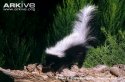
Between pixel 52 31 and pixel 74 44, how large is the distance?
46 centimetres

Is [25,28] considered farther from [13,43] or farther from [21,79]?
[21,79]

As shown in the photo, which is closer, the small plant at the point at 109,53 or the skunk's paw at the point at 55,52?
the skunk's paw at the point at 55,52

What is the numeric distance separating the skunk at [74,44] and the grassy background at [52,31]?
133 millimetres

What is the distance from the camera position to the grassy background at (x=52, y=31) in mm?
4434

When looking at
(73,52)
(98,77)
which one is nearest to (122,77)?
(98,77)

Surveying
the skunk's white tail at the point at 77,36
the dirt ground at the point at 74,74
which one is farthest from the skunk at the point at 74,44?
the dirt ground at the point at 74,74

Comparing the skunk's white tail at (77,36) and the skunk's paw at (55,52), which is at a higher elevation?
the skunk's white tail at (77,36)

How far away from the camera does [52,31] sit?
4.60 metres

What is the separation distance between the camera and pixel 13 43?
4.48 metres

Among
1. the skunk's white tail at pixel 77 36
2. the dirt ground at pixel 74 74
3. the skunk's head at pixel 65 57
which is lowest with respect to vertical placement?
the dirt ground at pixel 74 74

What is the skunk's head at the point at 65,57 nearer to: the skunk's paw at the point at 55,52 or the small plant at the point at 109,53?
the skunk's paw at the point at 55,52

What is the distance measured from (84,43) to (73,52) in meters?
0.14

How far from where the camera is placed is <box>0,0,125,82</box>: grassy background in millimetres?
4434

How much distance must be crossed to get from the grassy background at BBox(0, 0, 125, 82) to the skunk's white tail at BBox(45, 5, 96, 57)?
0.13 meters
